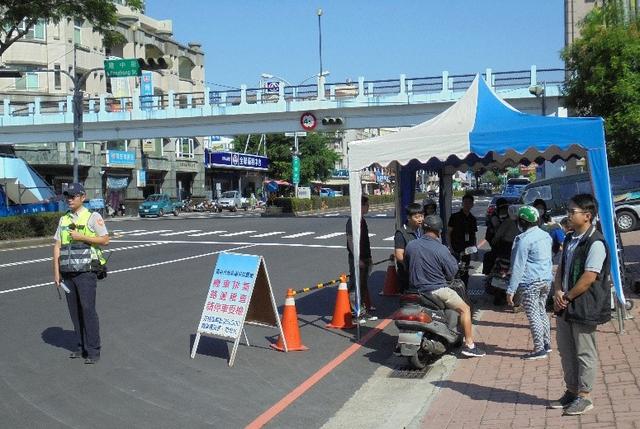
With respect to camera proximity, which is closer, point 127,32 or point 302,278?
point 302,278

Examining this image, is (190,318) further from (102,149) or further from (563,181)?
(102,149)

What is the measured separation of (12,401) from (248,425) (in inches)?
87.7

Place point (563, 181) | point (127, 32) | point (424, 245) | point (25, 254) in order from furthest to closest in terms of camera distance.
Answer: point (127, 32), point (563, 181), point (25, 254), point (424, 245)

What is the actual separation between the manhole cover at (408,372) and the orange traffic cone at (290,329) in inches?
55.2

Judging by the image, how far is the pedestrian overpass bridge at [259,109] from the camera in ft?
123

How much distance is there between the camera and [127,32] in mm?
64312

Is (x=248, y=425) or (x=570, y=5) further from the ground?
(x=570, y=5)

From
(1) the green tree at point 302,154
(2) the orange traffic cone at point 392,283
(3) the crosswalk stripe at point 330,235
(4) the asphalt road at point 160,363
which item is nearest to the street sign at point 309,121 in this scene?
(3) the crosswalk stripe at point 330,235

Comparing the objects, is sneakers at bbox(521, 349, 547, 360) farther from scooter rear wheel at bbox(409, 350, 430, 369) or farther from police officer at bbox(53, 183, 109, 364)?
police officer at bbox(53, 183, 109, 364)

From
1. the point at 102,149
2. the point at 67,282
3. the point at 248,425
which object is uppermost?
the point at 102,149

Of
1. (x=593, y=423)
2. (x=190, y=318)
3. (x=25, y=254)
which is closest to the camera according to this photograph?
(x=593, y=423)

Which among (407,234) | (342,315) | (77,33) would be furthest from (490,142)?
(77,33)

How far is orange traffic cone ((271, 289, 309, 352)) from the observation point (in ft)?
30.6

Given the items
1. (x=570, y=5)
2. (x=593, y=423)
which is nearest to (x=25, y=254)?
(x=593, y=423)
